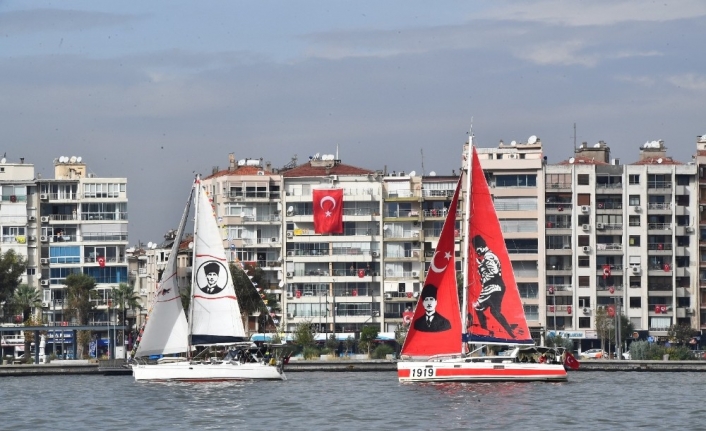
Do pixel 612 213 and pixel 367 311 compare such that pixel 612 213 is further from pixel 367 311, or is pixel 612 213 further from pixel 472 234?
pixel 472 234

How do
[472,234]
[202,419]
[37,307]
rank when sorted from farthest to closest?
[37,307]
[472,234]
[202,419]

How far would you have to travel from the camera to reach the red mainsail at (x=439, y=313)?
84812 millimetres

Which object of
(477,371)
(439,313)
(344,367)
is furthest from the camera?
(344,367)

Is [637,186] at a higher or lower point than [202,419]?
higher

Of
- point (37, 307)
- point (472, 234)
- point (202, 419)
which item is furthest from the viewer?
point (37, 307)

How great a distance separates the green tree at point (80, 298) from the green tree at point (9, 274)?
4.59m

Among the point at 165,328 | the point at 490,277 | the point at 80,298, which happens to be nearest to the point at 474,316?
the point at 490,277

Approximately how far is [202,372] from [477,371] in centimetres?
1654

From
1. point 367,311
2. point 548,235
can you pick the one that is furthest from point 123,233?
point 548,235

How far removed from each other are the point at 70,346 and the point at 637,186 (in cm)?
5502

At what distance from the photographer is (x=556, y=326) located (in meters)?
154

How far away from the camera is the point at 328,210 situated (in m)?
156

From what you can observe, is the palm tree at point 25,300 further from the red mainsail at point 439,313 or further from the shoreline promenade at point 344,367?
the red mainsail at point 439,313

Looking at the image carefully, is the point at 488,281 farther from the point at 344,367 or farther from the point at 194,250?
the point at 344,367
